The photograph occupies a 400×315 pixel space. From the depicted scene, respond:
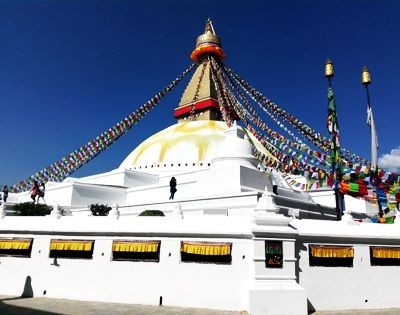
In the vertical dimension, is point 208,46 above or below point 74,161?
above

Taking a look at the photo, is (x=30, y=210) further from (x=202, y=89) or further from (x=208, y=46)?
(x=208, y=46)

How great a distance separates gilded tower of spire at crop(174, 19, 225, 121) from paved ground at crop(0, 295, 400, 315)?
2824cm

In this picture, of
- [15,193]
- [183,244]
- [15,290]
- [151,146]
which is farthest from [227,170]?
[15,193]

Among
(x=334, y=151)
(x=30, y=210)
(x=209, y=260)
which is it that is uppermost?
(x=334, y=151)

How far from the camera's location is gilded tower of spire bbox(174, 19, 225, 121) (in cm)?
3597

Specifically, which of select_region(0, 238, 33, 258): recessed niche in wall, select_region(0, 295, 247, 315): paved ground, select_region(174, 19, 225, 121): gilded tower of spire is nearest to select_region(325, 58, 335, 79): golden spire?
select_region(0, 295, 247, 315): paved ground

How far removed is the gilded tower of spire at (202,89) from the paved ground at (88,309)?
2824cm

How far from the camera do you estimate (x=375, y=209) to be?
22.4 m

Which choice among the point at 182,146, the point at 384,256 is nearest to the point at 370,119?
the point at 384,256

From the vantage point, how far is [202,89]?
37.3m

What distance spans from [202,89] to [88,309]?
31.3 meters

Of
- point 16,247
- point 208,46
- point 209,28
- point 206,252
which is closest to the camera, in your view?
point 206,252

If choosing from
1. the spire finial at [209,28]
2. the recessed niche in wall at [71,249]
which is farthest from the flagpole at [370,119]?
the spire finial at [209,28]

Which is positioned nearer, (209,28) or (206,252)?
(206,252)
